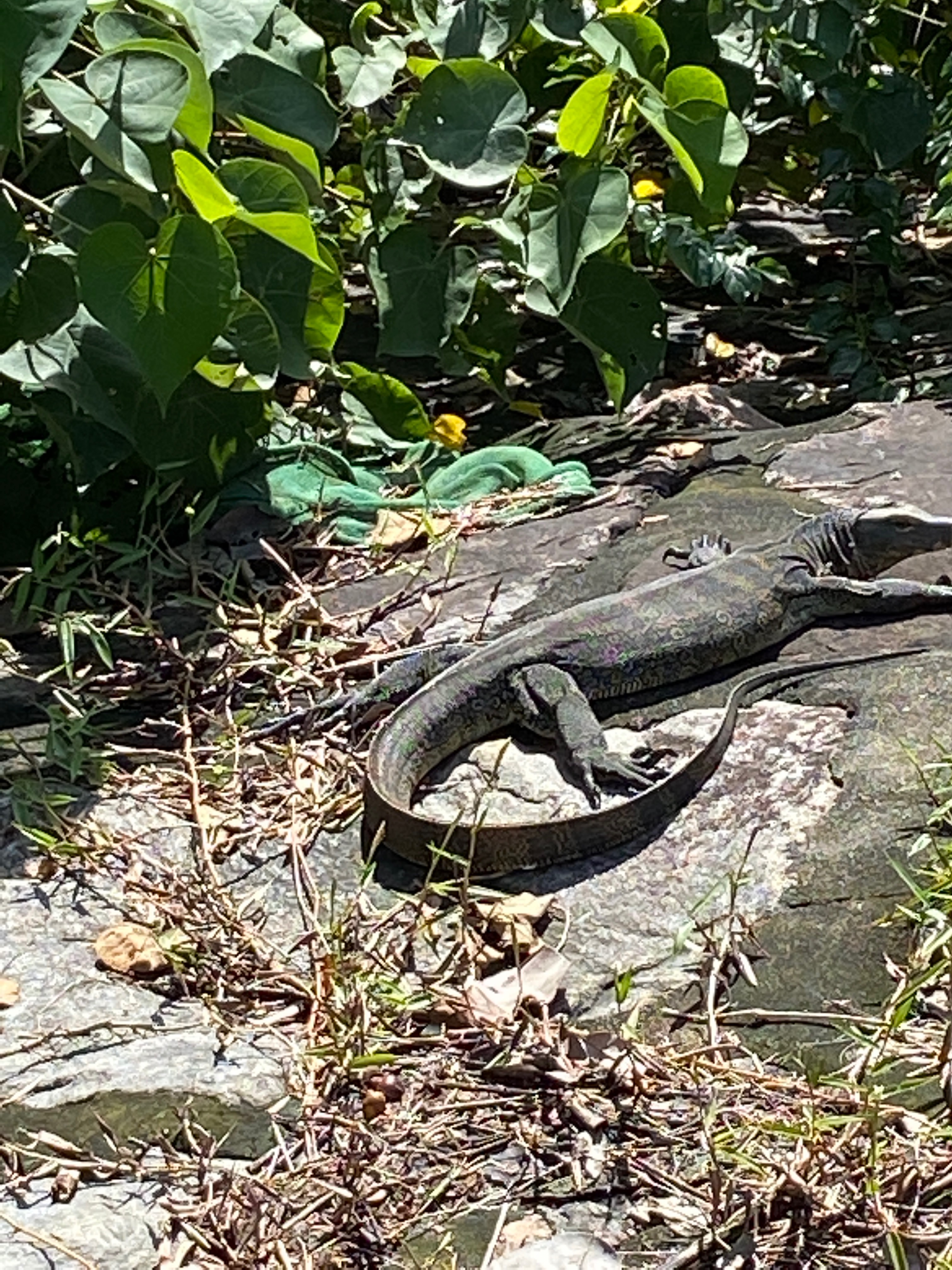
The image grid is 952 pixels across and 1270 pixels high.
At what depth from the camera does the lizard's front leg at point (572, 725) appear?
3982mm

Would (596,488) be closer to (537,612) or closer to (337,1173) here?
(537,612)

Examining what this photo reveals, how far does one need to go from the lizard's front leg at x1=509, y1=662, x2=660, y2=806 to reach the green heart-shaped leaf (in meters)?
1.07

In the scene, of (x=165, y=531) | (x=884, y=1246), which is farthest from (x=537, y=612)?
(x=884, y=1246)

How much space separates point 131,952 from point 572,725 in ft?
3.69

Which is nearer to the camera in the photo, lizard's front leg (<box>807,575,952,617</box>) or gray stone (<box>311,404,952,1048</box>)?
gray stone (<box>311,404,952,1048</box>)

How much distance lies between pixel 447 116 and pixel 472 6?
431 mm

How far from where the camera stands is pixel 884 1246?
2.64 metres

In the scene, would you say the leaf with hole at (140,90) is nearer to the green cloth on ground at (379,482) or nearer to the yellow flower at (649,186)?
the green cloth on ground at (379,482)

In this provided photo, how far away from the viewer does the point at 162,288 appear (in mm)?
4246

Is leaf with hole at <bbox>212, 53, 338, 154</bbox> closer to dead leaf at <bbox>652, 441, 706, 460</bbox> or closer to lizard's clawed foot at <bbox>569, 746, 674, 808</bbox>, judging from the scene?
dead leaf at <bbox>652, 441, 706, 460</bbox>

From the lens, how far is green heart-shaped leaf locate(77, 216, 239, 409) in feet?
13.9

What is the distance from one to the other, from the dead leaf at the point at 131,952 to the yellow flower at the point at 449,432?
9.38ft

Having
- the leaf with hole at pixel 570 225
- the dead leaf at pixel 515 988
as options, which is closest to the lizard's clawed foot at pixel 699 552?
the leaf with hole at pixel 570 225

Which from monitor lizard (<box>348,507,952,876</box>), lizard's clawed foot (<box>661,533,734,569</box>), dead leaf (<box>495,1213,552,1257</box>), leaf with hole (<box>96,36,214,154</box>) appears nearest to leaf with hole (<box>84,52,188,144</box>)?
leaf with hole (<box>96,36,214,154</box>)
